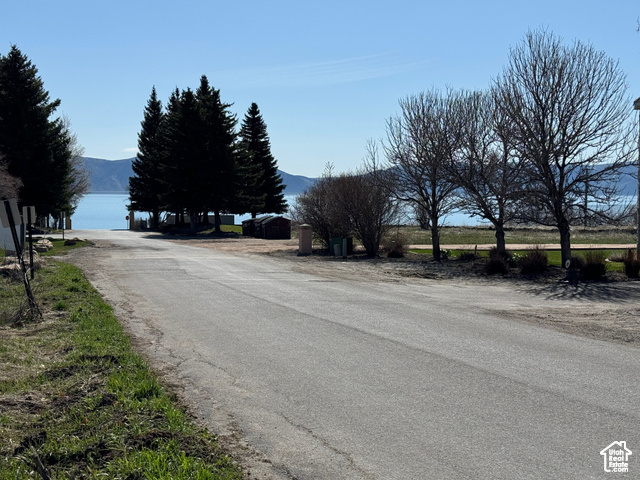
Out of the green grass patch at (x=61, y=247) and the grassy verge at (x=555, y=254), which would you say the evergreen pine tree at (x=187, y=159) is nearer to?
the green grass patch at (x=61, y=247)

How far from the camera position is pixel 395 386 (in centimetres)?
707

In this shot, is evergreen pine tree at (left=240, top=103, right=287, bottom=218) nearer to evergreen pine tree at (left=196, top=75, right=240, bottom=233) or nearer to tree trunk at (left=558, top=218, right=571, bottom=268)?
evergreen pine tree at (left=196, top=75, right=240, bottom=233)

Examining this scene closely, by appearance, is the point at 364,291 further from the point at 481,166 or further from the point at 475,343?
the point at 481,166

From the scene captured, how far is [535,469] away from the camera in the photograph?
15.4ft

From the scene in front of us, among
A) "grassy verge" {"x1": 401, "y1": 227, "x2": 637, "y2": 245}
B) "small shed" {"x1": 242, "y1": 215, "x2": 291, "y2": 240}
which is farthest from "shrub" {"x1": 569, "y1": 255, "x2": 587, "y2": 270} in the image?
"small shed" {"x1": 242, "y1": 215, "x2": 291, "y2": 240}

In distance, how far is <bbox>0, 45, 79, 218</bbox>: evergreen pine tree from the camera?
45781 millimetres

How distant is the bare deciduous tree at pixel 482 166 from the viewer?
77.7 feet

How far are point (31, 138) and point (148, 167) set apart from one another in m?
23.3

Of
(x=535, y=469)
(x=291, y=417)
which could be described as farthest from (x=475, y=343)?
(x=535, y=469)

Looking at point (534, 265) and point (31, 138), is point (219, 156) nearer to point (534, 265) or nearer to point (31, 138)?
point (31, 138)

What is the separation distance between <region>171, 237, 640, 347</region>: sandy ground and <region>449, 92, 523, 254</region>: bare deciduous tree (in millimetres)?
2278

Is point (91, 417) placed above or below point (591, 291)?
above

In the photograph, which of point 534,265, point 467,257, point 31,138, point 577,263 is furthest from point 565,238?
point 31,138

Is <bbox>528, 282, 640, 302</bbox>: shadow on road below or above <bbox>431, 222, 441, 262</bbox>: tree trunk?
below
